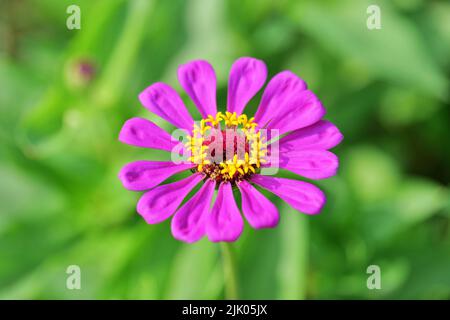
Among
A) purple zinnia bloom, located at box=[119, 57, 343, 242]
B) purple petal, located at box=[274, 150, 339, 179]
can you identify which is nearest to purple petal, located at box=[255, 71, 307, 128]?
purple zinnia bloom, located at box=[119, 57, 343, 242]

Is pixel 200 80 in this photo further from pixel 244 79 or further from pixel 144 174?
pixel 144 174

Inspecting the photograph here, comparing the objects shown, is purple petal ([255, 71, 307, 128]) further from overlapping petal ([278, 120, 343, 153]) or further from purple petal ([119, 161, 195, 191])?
purple petal ([119, 161, 195, 191])

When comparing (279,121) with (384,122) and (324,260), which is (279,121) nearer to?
(324,260)

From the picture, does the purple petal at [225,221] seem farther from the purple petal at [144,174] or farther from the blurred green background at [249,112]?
the blurred green background at [249,112]

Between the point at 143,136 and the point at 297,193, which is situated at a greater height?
the point at 143,136

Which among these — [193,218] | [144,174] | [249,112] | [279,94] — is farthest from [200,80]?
[249,112]

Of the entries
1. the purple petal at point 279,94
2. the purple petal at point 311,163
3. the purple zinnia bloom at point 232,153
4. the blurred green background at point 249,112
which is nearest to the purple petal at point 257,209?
the purple zinnia bloom at point 232,153
